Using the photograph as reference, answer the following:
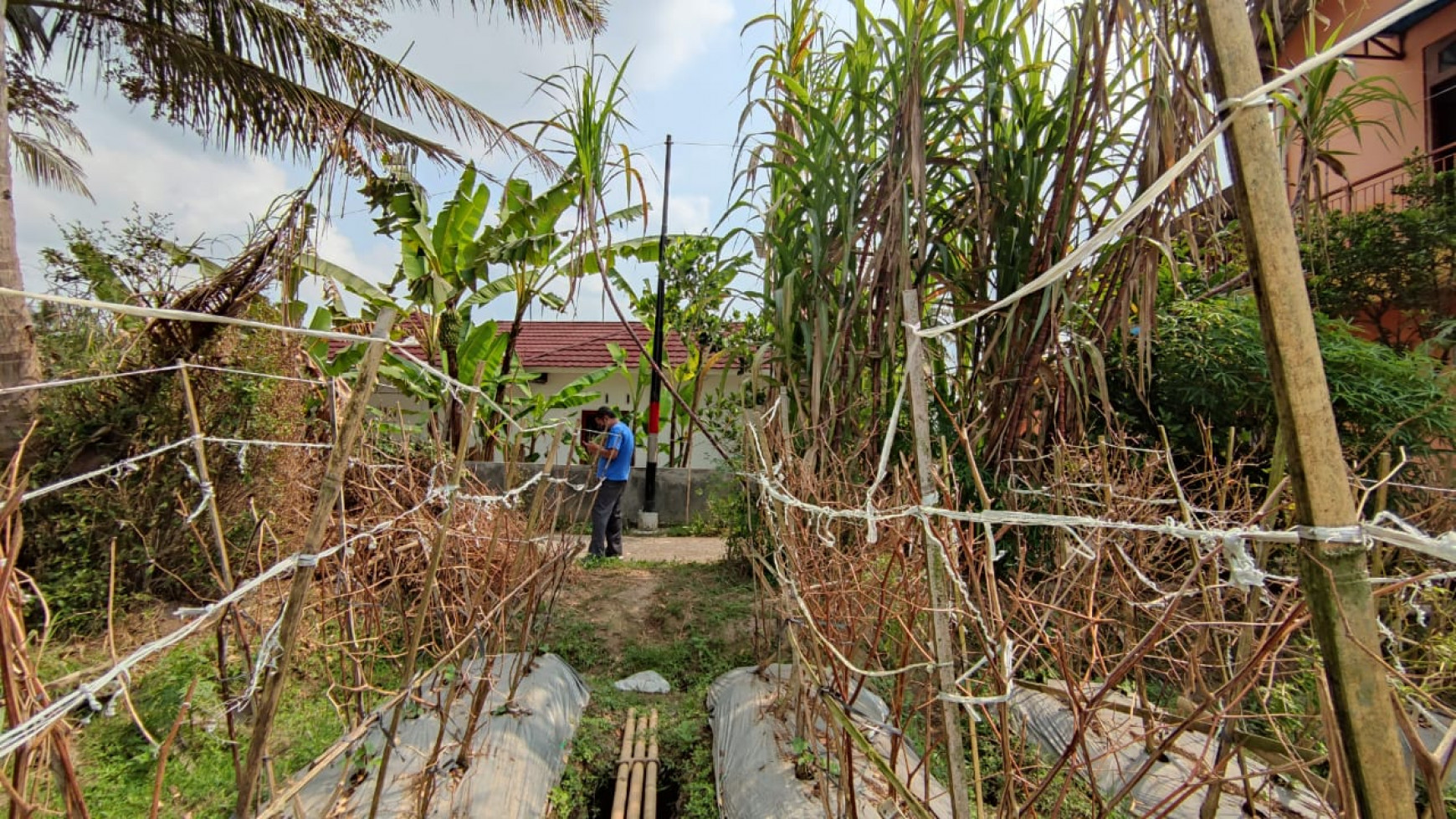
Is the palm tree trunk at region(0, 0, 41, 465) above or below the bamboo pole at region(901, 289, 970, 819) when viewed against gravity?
above

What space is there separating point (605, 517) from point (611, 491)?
225 mm

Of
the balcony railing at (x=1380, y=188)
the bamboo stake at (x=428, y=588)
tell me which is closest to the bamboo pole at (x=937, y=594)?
the bamboo stake at (x=428, y=588)

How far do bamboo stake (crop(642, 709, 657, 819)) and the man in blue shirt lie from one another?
262 cm

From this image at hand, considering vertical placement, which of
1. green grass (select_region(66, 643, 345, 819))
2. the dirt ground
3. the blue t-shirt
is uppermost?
the blue t-shirt

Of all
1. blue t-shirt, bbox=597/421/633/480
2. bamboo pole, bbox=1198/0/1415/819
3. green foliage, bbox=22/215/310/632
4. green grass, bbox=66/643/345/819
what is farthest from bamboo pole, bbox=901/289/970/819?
blue t-shirt, bbox=597/421/633/480

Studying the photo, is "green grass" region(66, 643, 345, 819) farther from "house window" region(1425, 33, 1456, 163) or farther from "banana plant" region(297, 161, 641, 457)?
"house window" region(1425, 33, 1456, 163)

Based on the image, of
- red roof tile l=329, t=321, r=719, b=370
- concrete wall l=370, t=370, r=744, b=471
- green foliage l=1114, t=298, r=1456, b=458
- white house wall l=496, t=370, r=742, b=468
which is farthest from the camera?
red roof tile l=329, t=321, r=719, b=370

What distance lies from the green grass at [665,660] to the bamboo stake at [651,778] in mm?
58

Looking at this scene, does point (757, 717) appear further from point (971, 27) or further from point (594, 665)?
point (971, 27)

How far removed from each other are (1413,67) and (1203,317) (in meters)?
6.28

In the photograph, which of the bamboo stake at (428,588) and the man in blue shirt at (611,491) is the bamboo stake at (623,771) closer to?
the bamboo stake at (428,588)

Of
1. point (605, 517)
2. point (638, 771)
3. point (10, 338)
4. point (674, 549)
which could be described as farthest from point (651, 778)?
point (10, 338)

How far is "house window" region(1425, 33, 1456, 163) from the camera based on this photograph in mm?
6457

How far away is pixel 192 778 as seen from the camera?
249 centimetres
